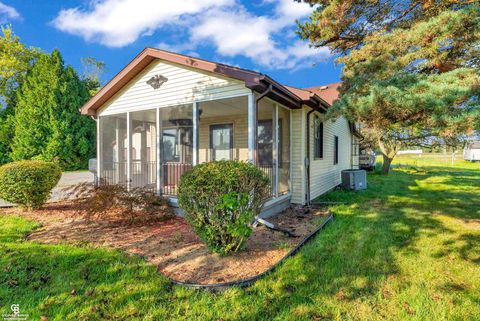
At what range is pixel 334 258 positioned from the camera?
3615mm

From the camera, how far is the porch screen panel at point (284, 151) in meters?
7.35

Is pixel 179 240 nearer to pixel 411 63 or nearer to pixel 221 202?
pixel 221 202

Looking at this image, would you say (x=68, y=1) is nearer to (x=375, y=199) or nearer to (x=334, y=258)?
(x=334, y=258)

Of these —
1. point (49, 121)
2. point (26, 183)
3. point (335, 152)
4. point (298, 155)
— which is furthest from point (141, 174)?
point (49, 121)

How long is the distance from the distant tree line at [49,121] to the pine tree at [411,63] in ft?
64.0

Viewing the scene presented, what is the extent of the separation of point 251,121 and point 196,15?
7.27 metres

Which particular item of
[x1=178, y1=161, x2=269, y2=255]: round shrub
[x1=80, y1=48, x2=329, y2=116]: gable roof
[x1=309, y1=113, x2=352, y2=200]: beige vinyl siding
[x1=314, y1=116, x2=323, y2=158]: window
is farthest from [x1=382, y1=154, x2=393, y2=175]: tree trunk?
[x1=178, y1=161, x2=269, y2=255]: round shrub

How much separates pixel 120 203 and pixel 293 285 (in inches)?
162

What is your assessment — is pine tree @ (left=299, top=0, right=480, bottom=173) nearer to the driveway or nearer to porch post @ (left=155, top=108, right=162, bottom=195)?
porch post @ (left=155, top=108, right=162, bottom=195)

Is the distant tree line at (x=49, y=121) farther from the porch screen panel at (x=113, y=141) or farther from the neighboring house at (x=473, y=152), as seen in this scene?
the neighboring house at (x=473, y=152)

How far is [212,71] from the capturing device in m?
5.66

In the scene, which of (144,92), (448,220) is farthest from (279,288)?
(144,92)

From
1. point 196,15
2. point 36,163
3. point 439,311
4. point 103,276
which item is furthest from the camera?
point 196,15

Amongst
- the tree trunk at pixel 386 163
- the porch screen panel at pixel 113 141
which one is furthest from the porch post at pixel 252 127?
the tree trunk at pixel 386 163
